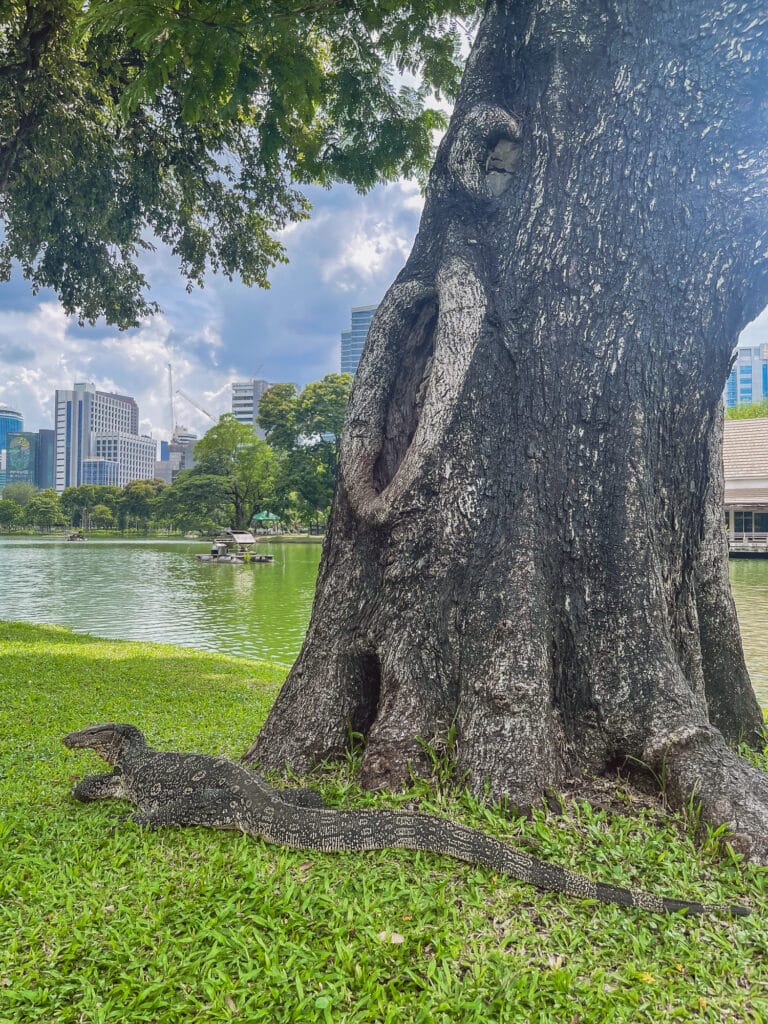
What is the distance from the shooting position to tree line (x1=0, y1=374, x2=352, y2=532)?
35.6 m

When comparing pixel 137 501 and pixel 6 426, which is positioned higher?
pixel 6 426

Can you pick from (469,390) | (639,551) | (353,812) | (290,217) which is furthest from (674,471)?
(290,217)

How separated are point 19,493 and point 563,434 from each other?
89.9 meters

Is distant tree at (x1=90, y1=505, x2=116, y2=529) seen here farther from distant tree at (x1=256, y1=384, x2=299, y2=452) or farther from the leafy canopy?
the leafy canopy

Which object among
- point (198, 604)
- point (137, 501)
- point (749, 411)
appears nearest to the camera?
point (198, 604)

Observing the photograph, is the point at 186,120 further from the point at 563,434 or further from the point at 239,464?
the point at 239,464

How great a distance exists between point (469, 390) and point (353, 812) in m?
1.86

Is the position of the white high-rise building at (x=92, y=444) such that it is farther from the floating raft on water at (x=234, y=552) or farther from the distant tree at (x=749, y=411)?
the distant tree at (x=749, y=411)

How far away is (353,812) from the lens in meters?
2.35

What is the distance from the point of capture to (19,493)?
79.7m

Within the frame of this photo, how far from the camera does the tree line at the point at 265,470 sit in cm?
3556

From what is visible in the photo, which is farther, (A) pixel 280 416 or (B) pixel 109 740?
(A) pixel 280 416

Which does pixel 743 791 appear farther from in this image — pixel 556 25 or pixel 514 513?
pixel 556 25

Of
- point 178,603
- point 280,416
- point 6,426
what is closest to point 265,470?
point 280,416
